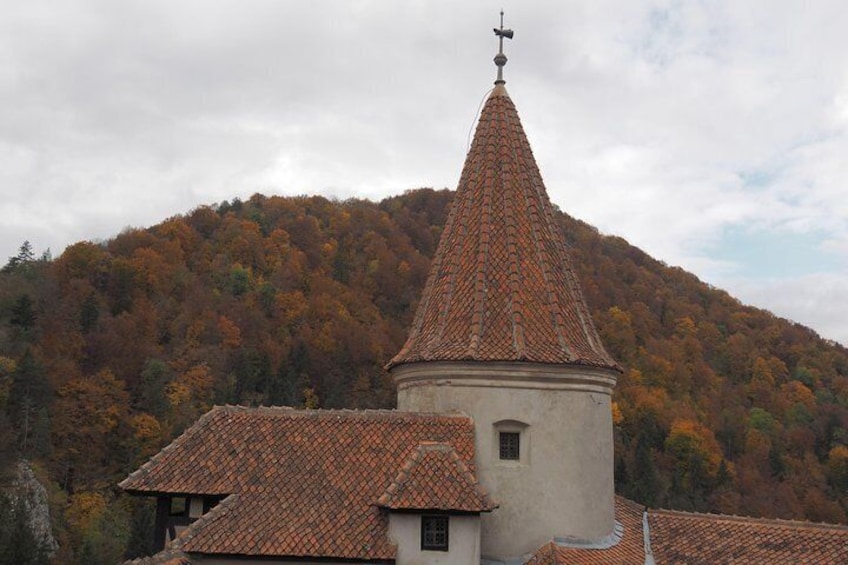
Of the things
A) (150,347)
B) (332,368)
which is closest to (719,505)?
(332,368)

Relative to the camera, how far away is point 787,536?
15.6 metres

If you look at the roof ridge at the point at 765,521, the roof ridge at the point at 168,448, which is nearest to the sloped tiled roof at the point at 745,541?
the roof ridge at the point at 765,521

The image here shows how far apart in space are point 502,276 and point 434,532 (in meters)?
5.01

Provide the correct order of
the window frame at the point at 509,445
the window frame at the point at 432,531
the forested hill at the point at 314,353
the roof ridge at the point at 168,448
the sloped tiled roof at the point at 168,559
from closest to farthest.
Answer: the sloped tiled roof at the point at 168,559, the window frame at the point at 432,531, the roof ridge at the point at 168,448, the window frame at the point at 509,445, the forested hill at the point at 314,353

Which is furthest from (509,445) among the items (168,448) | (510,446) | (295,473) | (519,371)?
(168,448)

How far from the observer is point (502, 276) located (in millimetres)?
16812

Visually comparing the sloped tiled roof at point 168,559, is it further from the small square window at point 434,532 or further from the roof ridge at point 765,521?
the roof ridge at point 765,521

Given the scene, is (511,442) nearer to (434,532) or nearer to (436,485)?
(436,485)

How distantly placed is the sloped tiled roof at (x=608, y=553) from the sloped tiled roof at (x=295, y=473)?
1.89 m

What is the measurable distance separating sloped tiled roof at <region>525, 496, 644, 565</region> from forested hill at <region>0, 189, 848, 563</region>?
44150 millimetres

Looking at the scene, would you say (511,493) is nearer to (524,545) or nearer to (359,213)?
(524,545)

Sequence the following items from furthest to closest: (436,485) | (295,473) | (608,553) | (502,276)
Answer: (502,276)
(608,553)
(295,473)
(436,485)

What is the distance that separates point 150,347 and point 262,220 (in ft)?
81.5

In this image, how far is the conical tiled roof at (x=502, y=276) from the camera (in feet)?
53.1
